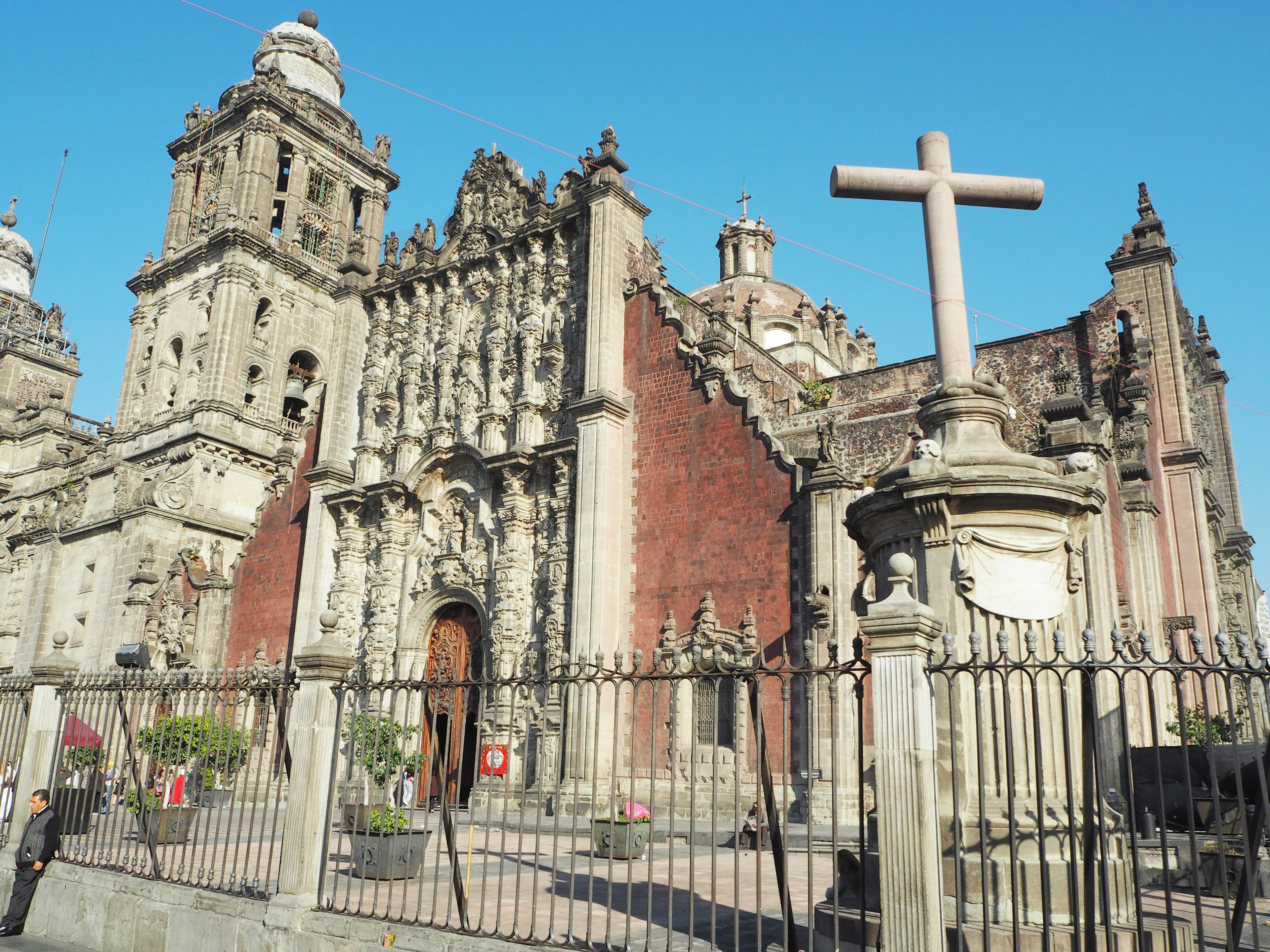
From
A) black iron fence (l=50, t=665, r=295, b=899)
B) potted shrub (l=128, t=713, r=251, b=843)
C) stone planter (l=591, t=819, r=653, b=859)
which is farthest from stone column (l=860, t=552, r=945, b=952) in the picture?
stone planter (l=591, t=819, r=653, b=859)

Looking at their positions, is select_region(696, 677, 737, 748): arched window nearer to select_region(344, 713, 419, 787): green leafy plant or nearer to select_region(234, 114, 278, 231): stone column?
select_region(344, 713, 419, 787): green leafy plant

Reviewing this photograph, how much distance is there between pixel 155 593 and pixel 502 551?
13.0 m

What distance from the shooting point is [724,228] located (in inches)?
1811

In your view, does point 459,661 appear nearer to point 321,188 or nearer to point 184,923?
point 184,923

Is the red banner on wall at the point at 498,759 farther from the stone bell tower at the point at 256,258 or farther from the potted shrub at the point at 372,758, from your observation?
the stone bell tower at the point at 256,258

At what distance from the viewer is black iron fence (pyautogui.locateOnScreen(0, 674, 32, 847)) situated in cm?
1305

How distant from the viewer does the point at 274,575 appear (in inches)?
1087

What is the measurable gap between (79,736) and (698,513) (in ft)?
35.7

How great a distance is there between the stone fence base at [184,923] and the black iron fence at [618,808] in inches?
8.6

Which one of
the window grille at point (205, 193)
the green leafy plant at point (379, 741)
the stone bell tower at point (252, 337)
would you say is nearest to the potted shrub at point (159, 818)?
the green leafy plant at point (379, 741)

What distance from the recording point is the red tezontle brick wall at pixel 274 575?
26.8m

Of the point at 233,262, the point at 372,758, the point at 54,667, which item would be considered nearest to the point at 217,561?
the point at 233,262

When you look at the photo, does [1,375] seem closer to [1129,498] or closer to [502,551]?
[502,551]

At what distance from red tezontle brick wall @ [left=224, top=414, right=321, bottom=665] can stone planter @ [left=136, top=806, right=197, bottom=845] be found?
12.7m
